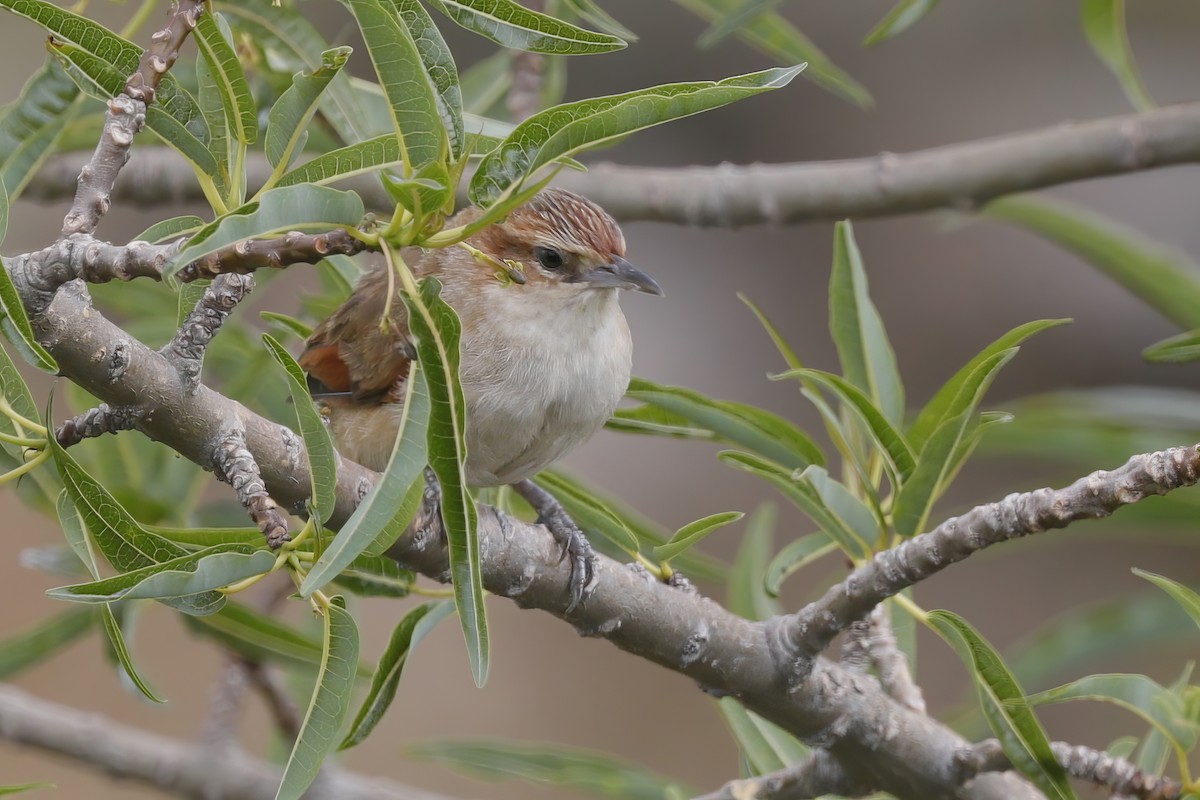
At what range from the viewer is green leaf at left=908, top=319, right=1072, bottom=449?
2.52m

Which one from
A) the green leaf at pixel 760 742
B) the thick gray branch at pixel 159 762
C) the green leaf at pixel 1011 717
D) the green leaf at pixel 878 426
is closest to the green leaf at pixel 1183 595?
the green leaf at pixel 1011 717

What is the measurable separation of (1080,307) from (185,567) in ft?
28.9

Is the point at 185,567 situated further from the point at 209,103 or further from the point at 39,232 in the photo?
the point at 39,232

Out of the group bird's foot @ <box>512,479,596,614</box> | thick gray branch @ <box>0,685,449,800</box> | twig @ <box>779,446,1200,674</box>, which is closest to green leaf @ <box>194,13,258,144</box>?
bird's foot @ <box>512,479,596,614</box>

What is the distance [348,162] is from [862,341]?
5.38ft

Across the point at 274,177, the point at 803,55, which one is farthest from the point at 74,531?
the point at 803,55

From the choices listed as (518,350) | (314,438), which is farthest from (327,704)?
(518,350)

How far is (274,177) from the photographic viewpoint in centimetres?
190

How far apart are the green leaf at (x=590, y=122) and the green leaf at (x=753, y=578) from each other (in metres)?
1.91

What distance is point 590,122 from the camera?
1.69 metres

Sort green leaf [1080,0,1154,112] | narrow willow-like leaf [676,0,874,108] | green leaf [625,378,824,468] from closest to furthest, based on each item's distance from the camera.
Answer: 1. green leaf [625,378,824,468]
2. green leaf [1080,0,1154,112]
3. narrow willow-like leaf [676,0,874,108]

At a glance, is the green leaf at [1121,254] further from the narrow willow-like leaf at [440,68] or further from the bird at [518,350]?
the narrow willow-like leaf at [440,68]

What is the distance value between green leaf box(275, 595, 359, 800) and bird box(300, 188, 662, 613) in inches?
39.1

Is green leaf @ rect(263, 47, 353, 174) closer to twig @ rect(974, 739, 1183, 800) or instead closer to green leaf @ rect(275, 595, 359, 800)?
green leaf @ rect(275, 595, 359, 800)
